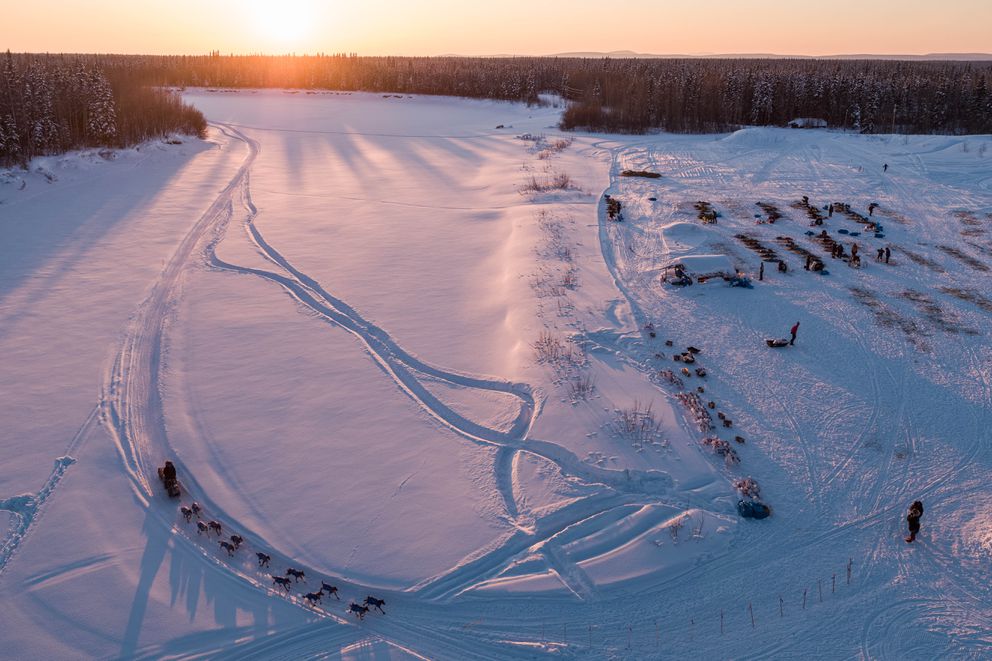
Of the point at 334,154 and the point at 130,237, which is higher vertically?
the point at 334,154

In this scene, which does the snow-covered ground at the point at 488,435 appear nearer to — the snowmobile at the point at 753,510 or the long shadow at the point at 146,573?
the long shadow at the point at 146,573

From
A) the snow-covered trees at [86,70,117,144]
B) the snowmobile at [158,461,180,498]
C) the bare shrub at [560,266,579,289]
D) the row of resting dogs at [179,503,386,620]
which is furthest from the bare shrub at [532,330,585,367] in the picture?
the snow-covered trees at [86,70,117,144]

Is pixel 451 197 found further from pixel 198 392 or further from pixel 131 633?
pixel 131 633

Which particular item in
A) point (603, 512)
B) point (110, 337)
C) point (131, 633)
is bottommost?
→ point (131, 633)

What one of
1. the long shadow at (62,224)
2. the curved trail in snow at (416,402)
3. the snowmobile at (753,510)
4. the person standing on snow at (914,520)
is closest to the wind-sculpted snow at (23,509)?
the curved trail in snow at (416,402)

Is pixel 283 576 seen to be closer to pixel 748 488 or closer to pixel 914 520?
pixel 748 488

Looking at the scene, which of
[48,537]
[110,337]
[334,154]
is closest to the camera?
[48,537]

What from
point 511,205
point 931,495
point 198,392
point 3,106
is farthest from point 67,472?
point 3,106
